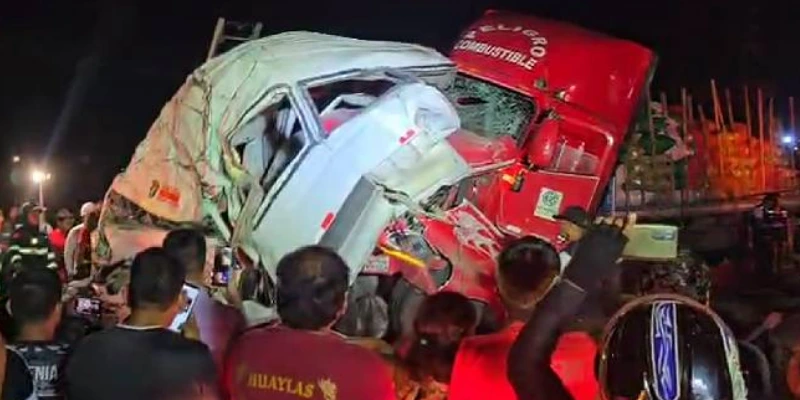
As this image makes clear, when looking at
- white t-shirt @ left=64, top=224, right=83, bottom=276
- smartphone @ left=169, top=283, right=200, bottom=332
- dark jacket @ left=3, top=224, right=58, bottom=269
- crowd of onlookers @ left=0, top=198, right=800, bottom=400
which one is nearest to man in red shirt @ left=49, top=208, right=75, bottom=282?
dark jacket @ left=3, top=224, right=58, bottom=269

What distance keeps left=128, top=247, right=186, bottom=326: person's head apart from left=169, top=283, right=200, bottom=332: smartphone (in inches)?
26.8

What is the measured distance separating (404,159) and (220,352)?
2.41 meters

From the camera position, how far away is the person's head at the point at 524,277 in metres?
4.11

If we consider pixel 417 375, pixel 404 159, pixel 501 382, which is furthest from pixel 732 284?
pixel 501 382

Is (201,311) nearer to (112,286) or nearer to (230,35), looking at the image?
(112,286)

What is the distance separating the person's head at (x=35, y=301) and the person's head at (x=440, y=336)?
58.8 inches

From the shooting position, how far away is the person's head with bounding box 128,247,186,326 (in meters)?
4.27

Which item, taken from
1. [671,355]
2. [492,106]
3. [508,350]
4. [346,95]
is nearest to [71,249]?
[346,95]

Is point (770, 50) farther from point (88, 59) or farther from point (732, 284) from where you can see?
point (88, 59)

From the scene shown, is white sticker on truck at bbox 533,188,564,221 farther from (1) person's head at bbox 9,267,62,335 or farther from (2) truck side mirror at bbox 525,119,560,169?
(1) person's head at bbox 9,267,62,335

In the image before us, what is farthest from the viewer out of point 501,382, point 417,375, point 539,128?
point 539,128

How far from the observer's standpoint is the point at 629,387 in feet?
9.55

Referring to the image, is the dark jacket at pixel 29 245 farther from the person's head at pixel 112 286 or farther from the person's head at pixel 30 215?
the person's head at pixel 112 286

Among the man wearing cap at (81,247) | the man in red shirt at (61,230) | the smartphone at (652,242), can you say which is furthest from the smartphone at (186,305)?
the man in red shirt at (61,230)
